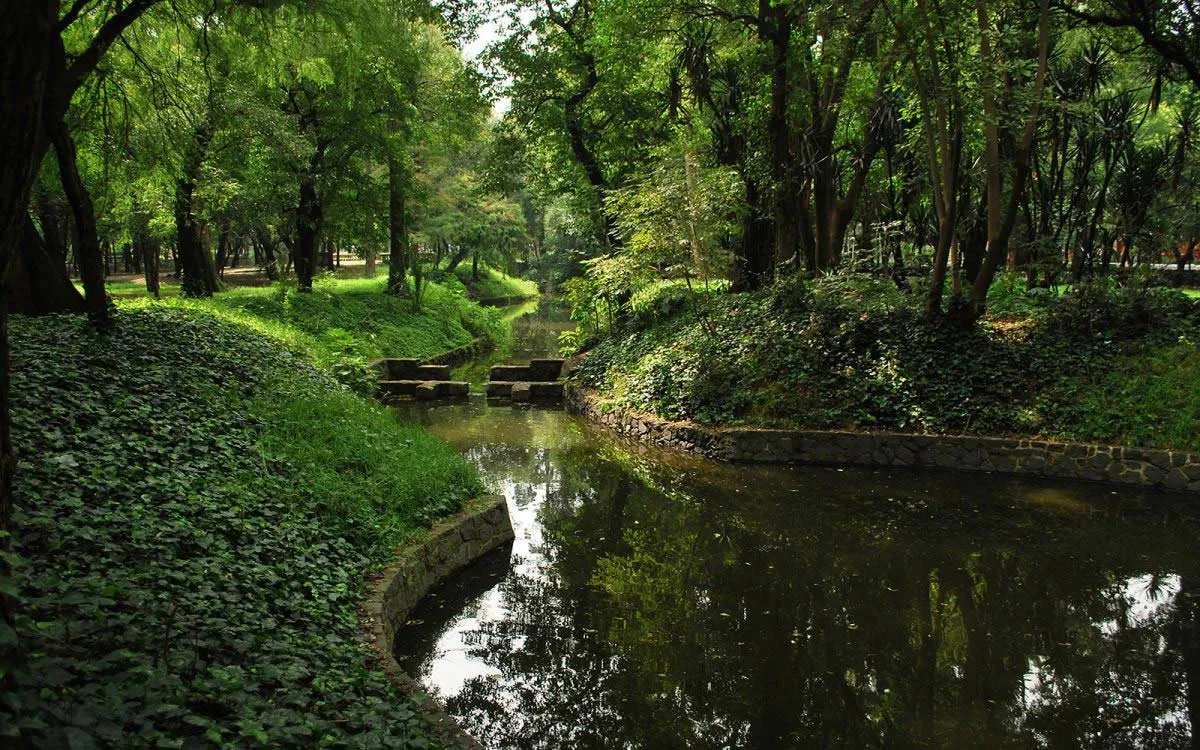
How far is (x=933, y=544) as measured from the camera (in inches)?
319

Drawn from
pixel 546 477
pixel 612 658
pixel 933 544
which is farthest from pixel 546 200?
pixel 612 658

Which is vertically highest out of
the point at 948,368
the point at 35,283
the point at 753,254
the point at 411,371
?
the point at 753,254

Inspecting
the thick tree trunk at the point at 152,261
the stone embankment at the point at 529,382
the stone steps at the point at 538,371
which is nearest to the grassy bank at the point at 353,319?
the thick tree trunk at the point at 152,261

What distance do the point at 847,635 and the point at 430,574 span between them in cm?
374

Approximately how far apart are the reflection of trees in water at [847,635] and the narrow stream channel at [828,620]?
2 centimetres

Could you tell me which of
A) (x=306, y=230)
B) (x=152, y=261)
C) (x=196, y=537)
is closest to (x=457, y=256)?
(x=152, y=261)

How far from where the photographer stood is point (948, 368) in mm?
12039

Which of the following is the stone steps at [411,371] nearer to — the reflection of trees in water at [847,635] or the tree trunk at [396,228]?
the tree trunk at [396,228]

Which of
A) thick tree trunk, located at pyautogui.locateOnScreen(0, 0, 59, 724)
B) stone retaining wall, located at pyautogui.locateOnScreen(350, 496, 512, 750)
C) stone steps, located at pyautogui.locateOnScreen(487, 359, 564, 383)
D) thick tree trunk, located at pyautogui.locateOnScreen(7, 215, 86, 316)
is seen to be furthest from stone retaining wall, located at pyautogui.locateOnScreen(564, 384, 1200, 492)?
thick tree trunk, located at pyautogui.locateOnScreen(0, 0, 59, 724)

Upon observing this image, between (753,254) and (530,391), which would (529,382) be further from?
(753,254)

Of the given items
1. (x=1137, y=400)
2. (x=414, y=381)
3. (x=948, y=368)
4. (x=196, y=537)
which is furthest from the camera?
(x=414, y=381)

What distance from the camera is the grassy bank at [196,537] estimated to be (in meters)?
3.39

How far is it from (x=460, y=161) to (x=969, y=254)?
3547cm

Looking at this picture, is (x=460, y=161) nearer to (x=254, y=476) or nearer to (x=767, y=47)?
(x=767, y=47)
